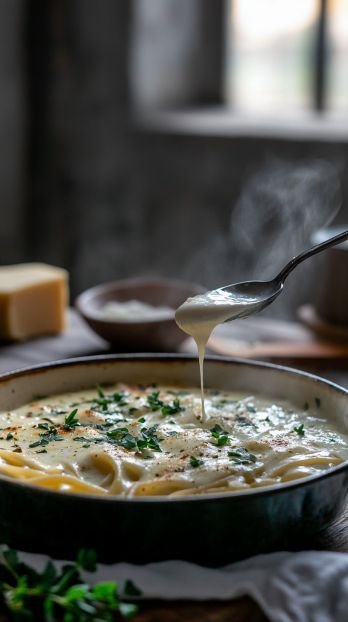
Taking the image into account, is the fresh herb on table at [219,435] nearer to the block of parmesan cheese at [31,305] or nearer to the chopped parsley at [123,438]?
the chopped parsley at [123,438]

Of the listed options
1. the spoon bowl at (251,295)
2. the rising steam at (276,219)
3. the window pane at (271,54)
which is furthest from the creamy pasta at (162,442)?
the window pane at (271,54)

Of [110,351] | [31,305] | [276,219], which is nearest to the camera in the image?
[110,351]

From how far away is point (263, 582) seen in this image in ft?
4.99

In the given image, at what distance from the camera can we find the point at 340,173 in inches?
202

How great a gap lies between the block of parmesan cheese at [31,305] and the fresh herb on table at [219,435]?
4.10ft

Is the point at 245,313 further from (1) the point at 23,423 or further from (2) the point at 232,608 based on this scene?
(2) the point at 232,608

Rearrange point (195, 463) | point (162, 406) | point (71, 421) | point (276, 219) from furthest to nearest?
point (276, 219), point (162, 406), point (71, 421), point (195, 463)

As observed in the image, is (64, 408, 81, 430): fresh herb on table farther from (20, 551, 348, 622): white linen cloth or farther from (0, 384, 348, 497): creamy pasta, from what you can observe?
(20, 551, 348, 622): white linen cloth

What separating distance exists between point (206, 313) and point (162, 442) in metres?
0.34

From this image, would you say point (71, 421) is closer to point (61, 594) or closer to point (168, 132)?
point (61, 594)

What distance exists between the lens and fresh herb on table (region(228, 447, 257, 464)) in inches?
70.9

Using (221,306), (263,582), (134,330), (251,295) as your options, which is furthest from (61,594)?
(134,330)

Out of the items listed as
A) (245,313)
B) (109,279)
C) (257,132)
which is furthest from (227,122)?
(245,313)

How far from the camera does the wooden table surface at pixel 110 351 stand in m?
1.47
